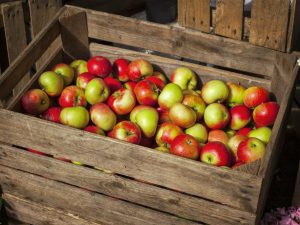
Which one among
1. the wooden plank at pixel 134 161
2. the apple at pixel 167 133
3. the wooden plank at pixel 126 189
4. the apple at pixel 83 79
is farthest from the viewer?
the apple at pixel 83 79

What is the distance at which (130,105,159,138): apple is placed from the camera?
2.82 meters

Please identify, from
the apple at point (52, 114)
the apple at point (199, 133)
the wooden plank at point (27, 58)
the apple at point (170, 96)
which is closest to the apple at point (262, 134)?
the apple at point (199, 133)

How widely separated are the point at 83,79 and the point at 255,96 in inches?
42.0

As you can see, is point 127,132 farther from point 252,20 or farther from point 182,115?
point 252,20

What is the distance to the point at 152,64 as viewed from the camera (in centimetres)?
328

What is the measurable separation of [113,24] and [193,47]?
0.57 m

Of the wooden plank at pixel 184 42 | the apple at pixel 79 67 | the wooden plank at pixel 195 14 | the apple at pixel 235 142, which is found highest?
the wooden plank at pixel 195 14

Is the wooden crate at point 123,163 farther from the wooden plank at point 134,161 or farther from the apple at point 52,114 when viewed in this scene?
the apple at point 52,114

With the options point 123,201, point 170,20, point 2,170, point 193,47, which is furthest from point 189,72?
point 170,20

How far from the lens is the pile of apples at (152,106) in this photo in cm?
279

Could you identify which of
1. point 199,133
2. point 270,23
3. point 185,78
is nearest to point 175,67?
point 185,78

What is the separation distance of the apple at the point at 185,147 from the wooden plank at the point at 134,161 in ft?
0.81

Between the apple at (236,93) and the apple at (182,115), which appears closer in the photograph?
the apple at (182,115)

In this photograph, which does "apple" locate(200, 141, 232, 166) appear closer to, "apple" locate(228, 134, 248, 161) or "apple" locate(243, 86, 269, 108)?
"apple" locate(228, 134, 248, 161)
